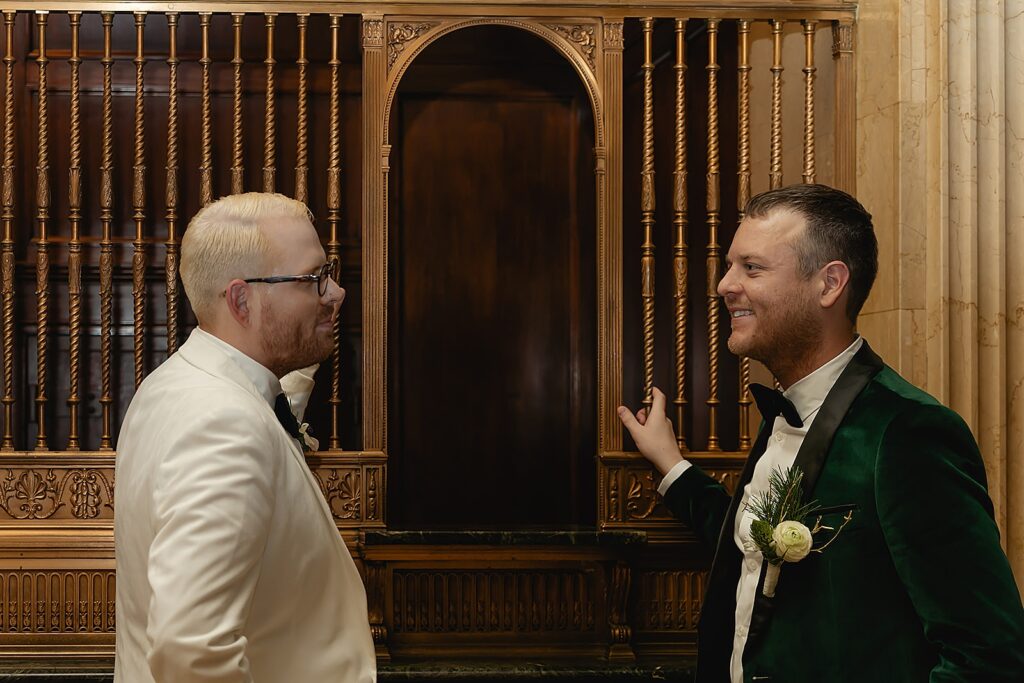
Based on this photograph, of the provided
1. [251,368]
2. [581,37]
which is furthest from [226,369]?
[581,37]

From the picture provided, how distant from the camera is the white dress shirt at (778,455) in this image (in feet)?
7.60

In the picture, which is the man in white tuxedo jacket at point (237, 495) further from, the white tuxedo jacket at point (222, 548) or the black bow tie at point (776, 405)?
the black bow tie at point (776, 405)

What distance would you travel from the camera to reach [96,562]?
3.28 metres

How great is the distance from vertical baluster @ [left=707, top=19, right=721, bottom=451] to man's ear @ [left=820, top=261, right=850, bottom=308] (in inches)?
39.6

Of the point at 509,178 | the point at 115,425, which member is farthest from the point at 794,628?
the point at 115,425

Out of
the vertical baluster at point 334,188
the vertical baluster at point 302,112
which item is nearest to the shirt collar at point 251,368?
the vertical baluster at point 334,188

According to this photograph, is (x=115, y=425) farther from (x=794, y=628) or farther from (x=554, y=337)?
(x=794, y=628)

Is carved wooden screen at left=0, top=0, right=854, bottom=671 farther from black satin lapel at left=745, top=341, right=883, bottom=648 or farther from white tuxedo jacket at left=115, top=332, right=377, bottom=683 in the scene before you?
white tuxedo jacket at left=115, top=332, right=377, bottom=683

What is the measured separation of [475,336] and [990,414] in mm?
1909

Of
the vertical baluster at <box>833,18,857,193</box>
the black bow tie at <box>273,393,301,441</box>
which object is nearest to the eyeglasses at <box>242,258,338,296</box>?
the black bow tie at <box>273,393,301,441</box>

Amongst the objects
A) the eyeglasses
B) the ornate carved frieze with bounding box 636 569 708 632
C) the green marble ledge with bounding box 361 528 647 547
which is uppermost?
the eyeglasses

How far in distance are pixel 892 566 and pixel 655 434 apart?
1192 mm

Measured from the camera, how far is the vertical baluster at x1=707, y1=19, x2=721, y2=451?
3346mm

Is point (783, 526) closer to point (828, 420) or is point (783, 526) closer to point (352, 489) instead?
point (828, 420)
